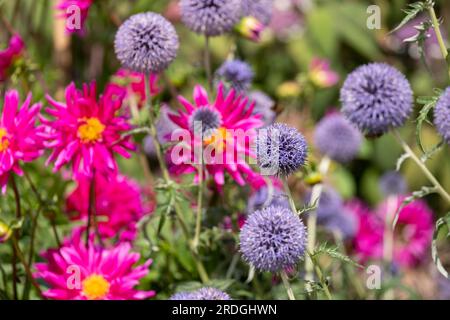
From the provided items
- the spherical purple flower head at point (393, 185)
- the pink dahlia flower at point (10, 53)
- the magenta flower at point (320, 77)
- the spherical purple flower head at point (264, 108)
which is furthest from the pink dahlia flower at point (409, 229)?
the pink dahlia flower at point (10, 53)

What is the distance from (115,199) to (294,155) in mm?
443

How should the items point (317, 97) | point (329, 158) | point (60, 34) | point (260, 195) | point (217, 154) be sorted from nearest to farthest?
point (217, 154)
point (260, 195)
point (329, 158)
point (60, 34)
point (317, 97)

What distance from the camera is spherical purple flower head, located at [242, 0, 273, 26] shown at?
1.10m

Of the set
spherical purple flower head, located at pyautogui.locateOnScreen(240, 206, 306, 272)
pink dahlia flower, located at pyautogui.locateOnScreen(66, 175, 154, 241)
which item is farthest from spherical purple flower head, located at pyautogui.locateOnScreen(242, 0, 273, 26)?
spherical purple flower head, located at pyautogui.locateOnScreen(240, 206, 306, 272)

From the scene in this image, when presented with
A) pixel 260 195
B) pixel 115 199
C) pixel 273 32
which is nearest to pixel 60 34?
A: pixel 273 32

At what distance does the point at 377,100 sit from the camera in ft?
2.84

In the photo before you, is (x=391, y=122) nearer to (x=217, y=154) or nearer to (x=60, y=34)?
(x=217, y=154)

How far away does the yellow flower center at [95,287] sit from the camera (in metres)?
0.91

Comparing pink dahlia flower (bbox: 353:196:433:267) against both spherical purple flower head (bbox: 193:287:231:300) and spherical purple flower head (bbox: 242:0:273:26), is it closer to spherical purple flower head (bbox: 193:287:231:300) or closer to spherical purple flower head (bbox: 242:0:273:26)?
spherical purple flower head (bbox: 242:0:273:26)

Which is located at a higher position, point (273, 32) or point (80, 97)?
point (273, 32)

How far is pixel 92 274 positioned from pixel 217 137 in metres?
0.23

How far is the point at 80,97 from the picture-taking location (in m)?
0.96

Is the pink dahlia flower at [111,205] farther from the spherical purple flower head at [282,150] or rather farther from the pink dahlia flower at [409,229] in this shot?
the pink dahlia flower at [409,229]

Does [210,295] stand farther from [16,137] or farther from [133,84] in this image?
[133,84]
